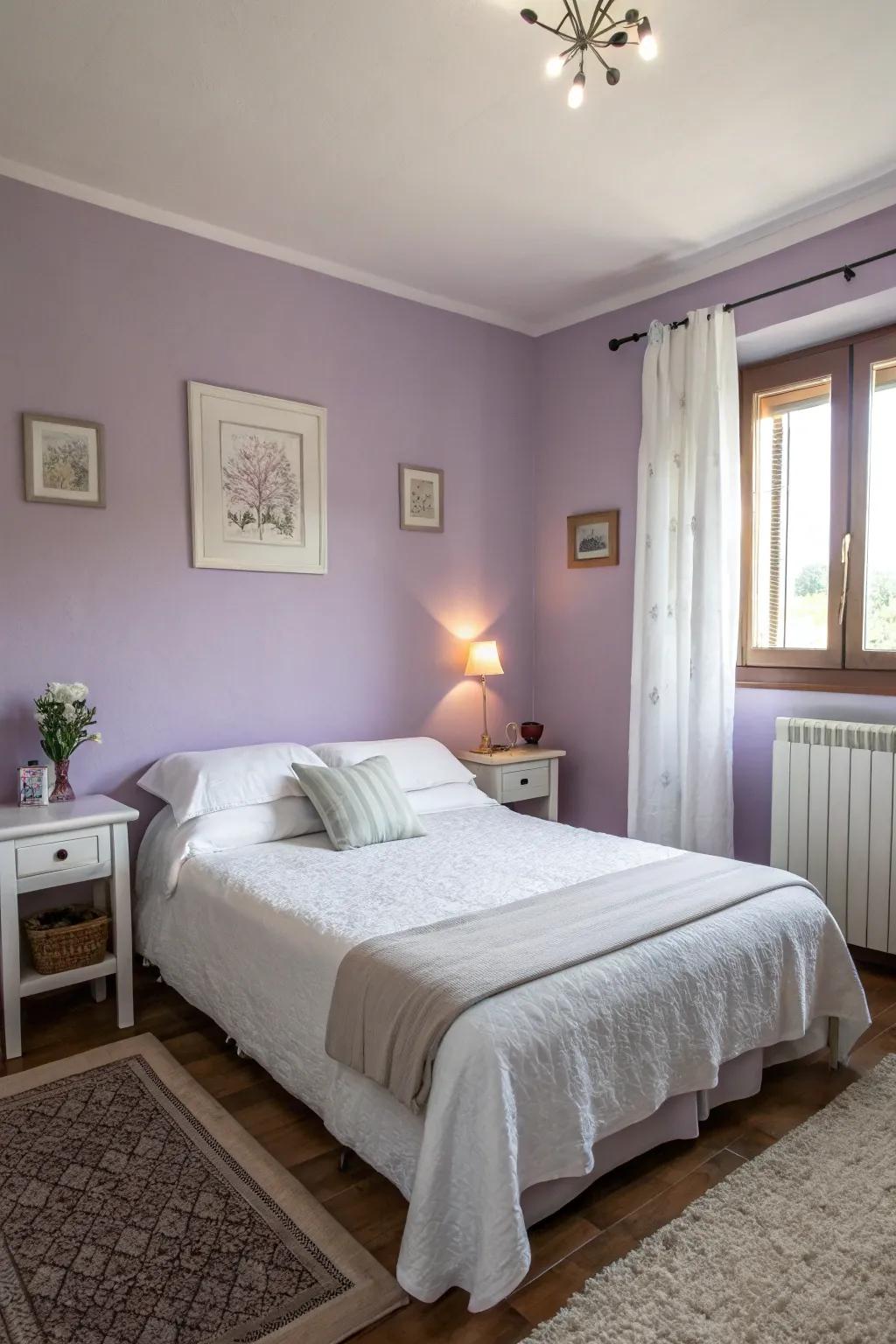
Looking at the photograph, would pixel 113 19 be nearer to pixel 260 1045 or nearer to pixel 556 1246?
pixel 260 1045

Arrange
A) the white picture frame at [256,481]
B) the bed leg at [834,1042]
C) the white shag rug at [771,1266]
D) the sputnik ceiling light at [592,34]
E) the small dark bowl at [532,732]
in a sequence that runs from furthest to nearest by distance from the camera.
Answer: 1. the small dark bowl at [532,732]
2. the white picture frame at [256,481]
3. the bed leg at [834,1042]
4. the sputnik ceiling light at [592,34]
5. the white shag rug at [771,1266]

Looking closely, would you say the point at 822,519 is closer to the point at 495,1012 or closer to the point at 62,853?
the point at 495,1012

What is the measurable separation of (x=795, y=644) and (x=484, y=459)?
1712 millimetres

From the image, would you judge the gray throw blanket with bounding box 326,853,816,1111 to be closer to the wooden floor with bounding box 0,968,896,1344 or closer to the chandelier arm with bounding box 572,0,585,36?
the wooden floor with bounding box 0,968,896,1344

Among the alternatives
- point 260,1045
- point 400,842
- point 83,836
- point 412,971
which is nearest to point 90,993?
point 83,836

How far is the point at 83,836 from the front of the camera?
8.44 ft

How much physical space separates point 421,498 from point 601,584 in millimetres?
966

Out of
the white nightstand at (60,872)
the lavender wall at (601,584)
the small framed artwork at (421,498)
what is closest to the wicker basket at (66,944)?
the white nightstand at (60,872)

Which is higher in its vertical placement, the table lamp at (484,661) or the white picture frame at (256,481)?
the white picture frame at (256,481)

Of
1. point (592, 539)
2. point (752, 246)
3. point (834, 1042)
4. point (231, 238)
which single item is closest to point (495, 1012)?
point (834, 1042)

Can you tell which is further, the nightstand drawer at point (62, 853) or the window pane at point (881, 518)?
the window pane at point (881, 518)

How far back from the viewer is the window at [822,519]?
327 centimetres

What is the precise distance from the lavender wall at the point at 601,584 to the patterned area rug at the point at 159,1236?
244cm

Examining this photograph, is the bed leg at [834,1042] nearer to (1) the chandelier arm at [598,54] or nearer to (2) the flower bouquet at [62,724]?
(2) the flower bouquet at [62,724]
